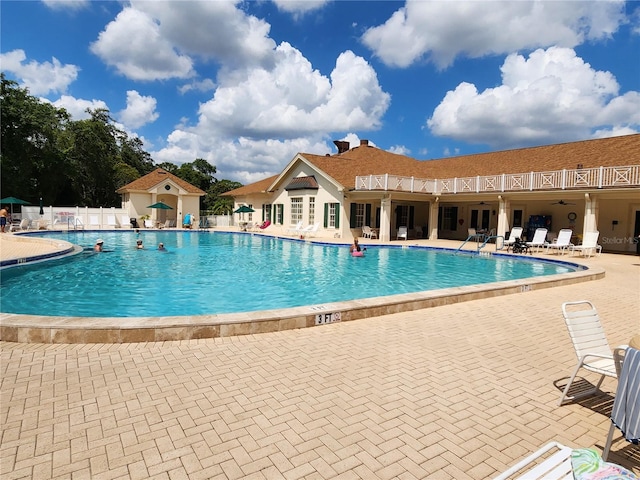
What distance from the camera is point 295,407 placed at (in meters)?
3.21

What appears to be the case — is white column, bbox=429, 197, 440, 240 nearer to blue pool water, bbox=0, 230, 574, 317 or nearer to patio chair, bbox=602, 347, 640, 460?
blue pool water, bbox=0, 230, 574, 317

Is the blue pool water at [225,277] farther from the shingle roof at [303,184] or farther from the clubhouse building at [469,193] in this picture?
the shingle roof at [303,184]

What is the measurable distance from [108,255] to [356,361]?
14661 millimetres

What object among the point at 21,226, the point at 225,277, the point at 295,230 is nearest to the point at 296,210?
the point at 295,230

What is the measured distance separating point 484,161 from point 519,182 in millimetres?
7523

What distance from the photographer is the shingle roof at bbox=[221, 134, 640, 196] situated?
63.2 feet

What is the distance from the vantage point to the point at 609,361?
3.34 metres

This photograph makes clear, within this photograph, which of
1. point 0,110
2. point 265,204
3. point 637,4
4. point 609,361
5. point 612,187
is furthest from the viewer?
point 265,204

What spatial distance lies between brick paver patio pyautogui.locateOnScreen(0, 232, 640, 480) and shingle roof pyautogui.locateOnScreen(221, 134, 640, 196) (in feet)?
58.4

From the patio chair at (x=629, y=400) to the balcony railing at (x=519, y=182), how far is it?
16.5m

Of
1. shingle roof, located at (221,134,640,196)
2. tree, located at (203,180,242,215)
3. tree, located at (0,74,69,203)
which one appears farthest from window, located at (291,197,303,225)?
tree, located at (0,74,69,203)

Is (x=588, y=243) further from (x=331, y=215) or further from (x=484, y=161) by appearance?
(x=331, y=215)

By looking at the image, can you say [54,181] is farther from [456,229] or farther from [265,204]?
[456,229]

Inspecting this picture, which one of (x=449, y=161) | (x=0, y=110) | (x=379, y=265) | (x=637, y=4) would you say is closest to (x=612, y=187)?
(x=637, y=4)
